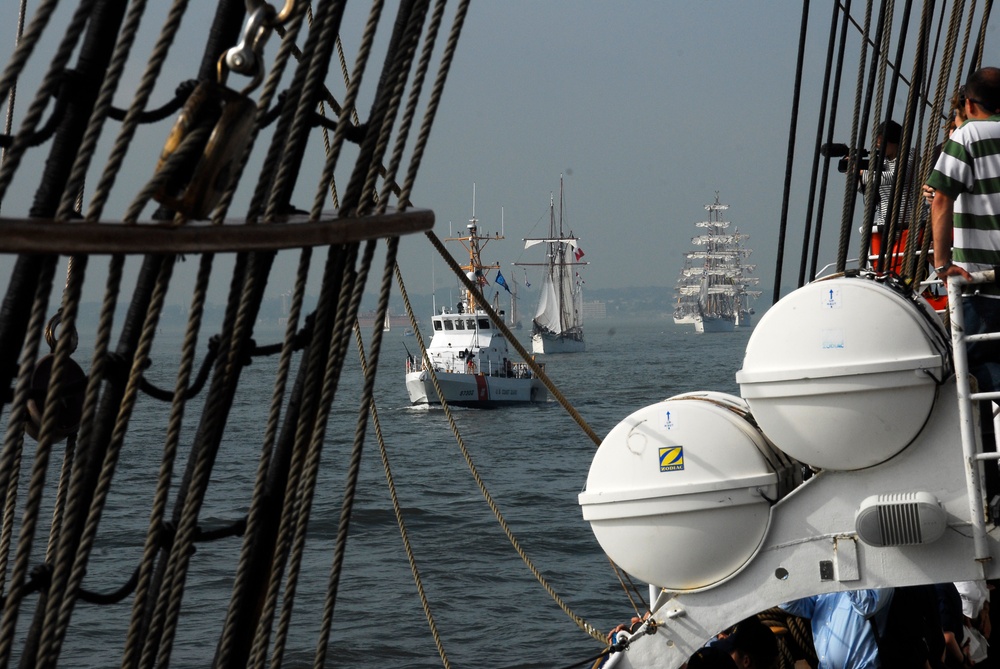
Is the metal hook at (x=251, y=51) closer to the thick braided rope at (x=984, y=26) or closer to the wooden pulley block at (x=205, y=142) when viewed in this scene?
the wooden pulley block at (x=205, y=142)

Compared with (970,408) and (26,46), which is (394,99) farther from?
(970,408)

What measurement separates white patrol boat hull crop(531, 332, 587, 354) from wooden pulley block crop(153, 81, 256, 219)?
348 ft

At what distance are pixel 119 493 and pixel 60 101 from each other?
27.8 metres

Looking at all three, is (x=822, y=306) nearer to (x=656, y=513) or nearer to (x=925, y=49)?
(x=656, y=513)

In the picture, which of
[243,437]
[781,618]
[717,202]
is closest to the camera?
[781,618]

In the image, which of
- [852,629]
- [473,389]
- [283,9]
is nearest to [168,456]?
[283,9]

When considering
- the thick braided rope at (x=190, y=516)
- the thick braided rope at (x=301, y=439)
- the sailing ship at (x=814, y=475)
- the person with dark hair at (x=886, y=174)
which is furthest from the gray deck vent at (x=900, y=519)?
the thick braided rope at (x=190, y=516)

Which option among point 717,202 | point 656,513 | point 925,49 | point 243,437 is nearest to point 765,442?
point 656,513

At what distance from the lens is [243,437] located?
144 feet

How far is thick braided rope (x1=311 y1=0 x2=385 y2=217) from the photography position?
2.32m

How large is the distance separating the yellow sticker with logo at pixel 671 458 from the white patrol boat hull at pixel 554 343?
341 ft

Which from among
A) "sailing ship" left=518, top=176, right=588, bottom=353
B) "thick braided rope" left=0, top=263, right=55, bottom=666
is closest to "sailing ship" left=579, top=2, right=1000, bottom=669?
"thick braided rope" left=0, top=263, right=55, bottom=666

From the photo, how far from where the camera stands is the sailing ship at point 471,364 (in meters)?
51.3

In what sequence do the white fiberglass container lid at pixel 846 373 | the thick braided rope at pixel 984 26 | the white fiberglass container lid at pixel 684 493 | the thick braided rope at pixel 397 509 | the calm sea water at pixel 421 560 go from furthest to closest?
the calm sea water at pixel 421 560, the thick braided rope at pixel 984 26, the thick braided rope at pixel 397 509, the white fiberglass container lid at pixel 684 493, the white fiberglass container lid at pixel 846 373
